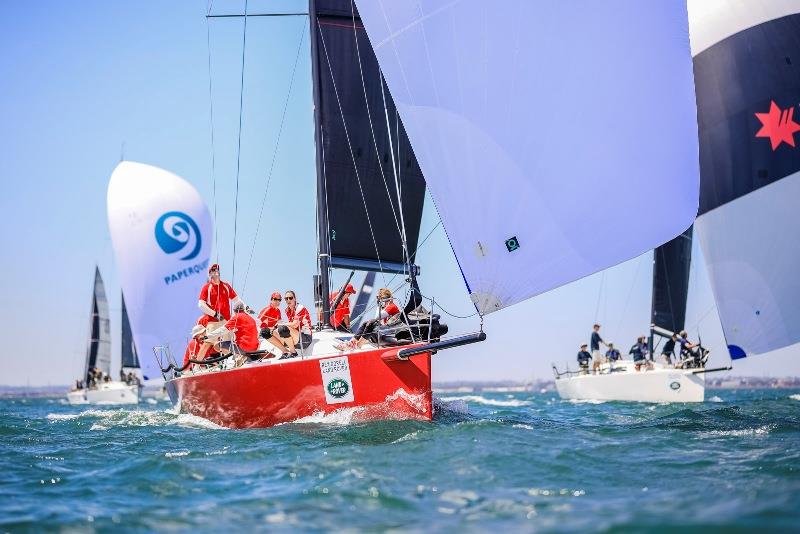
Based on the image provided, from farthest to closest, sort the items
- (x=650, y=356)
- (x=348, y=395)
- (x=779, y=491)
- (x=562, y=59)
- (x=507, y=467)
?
(x=650, y=356), (x=348, y=395), (x=562, y=59), (x=507, y=467), (x=779, y=491)

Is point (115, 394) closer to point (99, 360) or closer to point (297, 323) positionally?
point (99, 360)

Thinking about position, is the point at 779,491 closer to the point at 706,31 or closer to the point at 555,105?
the point at 555,105

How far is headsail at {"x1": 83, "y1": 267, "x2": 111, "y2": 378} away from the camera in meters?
45.0

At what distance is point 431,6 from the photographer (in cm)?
988

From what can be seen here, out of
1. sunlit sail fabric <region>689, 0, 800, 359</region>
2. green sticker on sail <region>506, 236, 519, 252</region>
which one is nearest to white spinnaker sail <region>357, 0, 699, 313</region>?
green sticker on sail <region>506, 236, 519, 252</region>

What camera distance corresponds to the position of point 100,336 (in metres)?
45.6

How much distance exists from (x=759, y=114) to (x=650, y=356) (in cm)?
989

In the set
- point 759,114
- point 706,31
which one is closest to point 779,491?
point 759,114

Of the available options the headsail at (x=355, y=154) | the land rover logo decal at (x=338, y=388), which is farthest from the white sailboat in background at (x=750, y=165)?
the land rover logo decal at (x=338, y=388)

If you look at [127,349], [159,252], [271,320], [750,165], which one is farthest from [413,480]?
[127,349]

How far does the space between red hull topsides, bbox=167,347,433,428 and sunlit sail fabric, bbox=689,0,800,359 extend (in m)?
9.10

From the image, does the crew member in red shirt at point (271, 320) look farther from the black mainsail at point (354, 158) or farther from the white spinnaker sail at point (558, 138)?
the white spinnaker sail at point (558, 138)

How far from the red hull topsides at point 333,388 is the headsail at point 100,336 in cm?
3633

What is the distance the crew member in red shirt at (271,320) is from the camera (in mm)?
11219
